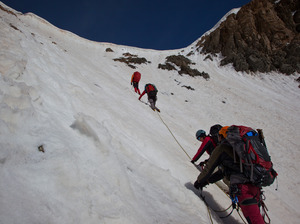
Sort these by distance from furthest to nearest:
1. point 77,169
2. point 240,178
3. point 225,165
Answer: point 225,165
point 240,178
point 77,169

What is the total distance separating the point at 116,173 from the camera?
2.14m

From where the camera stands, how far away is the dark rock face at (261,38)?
94.0 ft

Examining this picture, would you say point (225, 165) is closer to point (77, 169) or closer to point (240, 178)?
A: point (240, 178)

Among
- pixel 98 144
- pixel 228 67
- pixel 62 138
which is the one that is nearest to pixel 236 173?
pixel 98 144

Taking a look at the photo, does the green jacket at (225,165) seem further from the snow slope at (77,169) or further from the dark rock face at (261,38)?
the dark rock face at (261,38)

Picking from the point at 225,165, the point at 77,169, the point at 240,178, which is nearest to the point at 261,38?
the point at 225,165

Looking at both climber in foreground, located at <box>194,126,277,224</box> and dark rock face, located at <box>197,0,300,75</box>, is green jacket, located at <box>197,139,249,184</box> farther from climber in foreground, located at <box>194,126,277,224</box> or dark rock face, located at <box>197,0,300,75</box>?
dark rock face, located at <box>197,0,300,75</box>

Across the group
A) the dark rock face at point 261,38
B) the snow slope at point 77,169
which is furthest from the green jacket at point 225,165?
the dark rock face at point 261,38

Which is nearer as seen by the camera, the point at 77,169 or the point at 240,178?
the point at 77,169

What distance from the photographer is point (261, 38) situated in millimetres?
34188

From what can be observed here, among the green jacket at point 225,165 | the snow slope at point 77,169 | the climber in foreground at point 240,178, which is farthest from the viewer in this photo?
the green jacket at point 225,165

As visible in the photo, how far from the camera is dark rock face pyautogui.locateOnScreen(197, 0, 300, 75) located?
94.0 ft

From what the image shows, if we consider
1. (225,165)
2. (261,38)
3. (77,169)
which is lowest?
(77,169)

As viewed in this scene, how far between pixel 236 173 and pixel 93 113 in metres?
3.37
